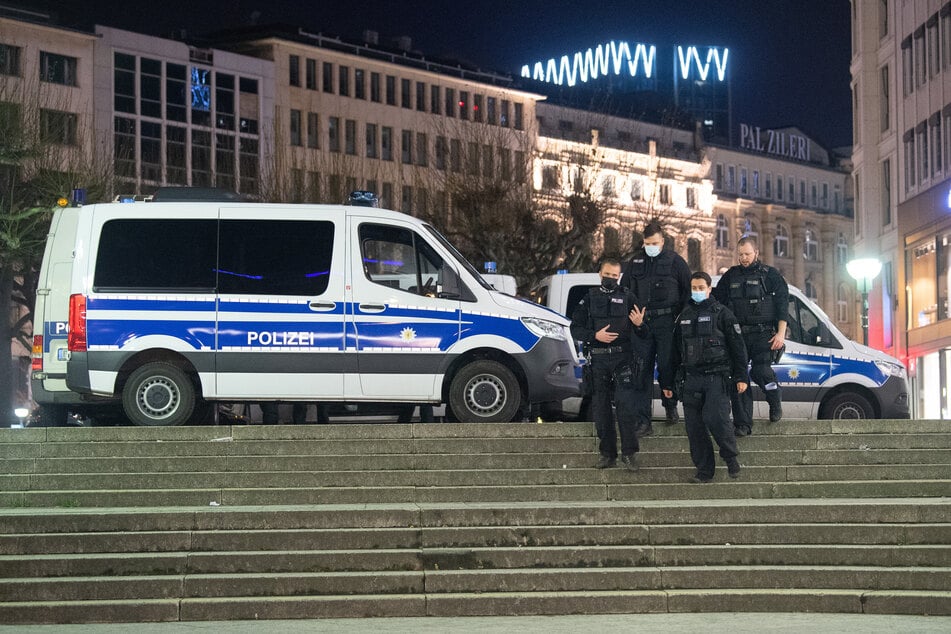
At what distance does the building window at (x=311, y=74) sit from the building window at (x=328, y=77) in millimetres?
783

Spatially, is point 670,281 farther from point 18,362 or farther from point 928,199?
point 18,362

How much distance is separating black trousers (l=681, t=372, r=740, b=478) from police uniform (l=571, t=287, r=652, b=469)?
493 millimetres

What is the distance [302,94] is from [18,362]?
25.1m

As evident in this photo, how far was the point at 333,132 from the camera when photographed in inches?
3568

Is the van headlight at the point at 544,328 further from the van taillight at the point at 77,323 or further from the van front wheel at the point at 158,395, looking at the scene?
the van taillight at the point at 77,323

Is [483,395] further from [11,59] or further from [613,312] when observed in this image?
[11,59]

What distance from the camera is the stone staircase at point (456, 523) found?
1236 centimetres

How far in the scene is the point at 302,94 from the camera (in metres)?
89.1

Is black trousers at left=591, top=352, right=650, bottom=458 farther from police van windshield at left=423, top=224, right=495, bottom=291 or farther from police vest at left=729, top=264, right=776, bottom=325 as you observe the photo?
police van windshield at left=423, top=224, right=495, bottom=291

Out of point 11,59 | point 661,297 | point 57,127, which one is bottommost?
point 661,297

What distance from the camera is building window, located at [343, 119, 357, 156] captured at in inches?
3573

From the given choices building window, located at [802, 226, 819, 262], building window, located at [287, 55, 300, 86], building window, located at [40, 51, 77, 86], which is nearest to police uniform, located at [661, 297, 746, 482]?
building window, located at [40, 51, 77, 86]

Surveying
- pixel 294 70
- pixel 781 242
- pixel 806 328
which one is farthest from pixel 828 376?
pixel 781 242

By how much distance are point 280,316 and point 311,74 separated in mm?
74051
